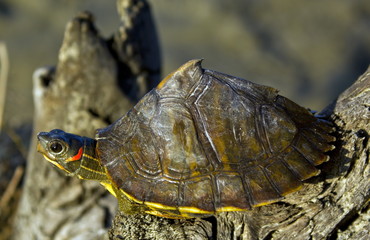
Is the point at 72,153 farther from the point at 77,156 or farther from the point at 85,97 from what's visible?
the point at 85,97

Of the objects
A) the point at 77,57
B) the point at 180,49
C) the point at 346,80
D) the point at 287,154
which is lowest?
the point at 287,154

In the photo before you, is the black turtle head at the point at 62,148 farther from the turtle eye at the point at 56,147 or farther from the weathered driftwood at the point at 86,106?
the weathered driftwood at the point at 86,106

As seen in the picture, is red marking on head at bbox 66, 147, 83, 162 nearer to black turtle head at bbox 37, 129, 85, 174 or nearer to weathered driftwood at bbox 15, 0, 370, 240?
black turtle head at bbox 37, 129, 85, 174

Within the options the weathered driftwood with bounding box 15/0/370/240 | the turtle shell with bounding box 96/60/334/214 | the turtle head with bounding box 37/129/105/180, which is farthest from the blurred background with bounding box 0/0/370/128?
the turtle shell with bounding box 96/60/334/214

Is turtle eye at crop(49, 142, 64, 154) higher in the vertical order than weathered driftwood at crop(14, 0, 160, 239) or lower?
lower

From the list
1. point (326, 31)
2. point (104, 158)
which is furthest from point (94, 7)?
point (104, 158)

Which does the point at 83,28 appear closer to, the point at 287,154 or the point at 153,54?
the point at 153,54
